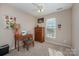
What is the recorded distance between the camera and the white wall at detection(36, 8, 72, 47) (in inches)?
105

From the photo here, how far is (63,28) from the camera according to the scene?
111 inches

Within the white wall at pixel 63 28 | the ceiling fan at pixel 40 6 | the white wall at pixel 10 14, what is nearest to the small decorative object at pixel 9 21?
the white wall at pixel 10 14

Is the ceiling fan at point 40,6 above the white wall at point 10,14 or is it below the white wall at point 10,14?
above

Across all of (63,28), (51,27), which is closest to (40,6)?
(51,27)

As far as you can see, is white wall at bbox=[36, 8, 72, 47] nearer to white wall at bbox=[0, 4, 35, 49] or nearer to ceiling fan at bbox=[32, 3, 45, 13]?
ceiling fan at bbox=[32, 3, 45, 13]

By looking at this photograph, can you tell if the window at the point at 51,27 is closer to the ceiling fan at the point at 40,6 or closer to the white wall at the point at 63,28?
the white wall at the point at 63,28

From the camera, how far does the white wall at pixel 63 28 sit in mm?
2674

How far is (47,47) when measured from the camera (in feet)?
10.0

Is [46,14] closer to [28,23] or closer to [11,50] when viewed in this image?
[28,23]

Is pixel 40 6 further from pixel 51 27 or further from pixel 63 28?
pixel 63 28

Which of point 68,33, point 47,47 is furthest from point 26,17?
point 68,33

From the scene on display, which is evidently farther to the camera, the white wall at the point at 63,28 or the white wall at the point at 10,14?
the white wall at the point at 63,28

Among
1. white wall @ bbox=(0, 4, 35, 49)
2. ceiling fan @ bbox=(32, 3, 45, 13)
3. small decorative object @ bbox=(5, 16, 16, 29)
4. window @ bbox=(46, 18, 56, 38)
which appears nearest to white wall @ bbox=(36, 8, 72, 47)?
window @ bbox=(46, 18, 56, 38)

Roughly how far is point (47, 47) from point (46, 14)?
141 centimetres
